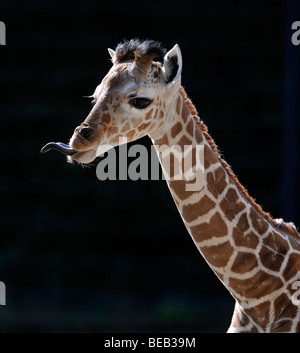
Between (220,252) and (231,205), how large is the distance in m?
0.19

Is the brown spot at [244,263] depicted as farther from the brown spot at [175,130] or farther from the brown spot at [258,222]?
the brown spot at [175,130]

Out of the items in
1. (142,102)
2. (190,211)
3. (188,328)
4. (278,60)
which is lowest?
(188,328)

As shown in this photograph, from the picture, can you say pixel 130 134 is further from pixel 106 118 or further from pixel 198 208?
pixel 198 208

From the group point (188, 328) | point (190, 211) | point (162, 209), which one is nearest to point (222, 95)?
point (162, 209)

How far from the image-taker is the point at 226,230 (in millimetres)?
2918

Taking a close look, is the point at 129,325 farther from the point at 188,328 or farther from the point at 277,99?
the point at 277,99

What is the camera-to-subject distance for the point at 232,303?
6.08 metres

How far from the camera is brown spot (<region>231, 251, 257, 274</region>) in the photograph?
2.92 meters

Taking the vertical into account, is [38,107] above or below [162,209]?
above

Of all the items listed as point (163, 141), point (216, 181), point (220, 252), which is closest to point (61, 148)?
point (163, 141)

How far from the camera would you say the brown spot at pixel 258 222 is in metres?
2.99

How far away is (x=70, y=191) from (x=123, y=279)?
0.86 metres

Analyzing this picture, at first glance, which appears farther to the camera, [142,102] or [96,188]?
[96,188]

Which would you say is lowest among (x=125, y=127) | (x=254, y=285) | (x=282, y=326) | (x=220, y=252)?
(x=282, y=326)
